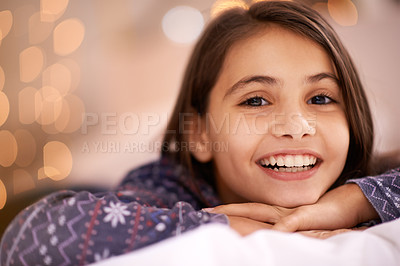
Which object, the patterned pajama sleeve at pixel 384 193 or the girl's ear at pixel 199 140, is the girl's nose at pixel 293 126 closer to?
the patterned pajama sleeve at pixel 384 193

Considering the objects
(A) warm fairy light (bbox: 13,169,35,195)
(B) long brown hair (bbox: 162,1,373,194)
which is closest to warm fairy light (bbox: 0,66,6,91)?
(A) warm fairy light (bbox: 13,169,35,195)

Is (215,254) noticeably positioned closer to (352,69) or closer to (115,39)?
(352,69)

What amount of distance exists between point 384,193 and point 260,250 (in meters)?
0.48

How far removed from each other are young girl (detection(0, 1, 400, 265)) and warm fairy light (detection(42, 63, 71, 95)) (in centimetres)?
113

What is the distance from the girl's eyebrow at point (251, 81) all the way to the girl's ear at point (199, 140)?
0.19 meters

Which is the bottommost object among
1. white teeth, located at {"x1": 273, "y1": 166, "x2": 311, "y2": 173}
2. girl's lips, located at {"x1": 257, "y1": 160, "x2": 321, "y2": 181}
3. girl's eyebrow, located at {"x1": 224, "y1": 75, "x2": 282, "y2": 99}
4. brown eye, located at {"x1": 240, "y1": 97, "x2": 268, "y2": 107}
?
girl's lips, located at {"x1": 257, "y1": 160, "x2": 321, "y2": 181}

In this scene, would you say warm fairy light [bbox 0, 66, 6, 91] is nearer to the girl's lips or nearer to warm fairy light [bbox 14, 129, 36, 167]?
warm fairy light [bbox 14, 129, 36, 167]

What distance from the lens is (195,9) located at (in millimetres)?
2287

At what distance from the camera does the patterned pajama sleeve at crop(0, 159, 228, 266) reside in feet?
2.18

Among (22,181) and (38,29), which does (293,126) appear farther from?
(38,29)

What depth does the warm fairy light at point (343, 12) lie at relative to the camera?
2.11 metres

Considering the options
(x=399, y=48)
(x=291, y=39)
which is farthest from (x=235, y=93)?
(x=399, y=48)

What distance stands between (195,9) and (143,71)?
521mm

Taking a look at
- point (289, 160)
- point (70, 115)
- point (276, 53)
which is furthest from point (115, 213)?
point (70, 115)
